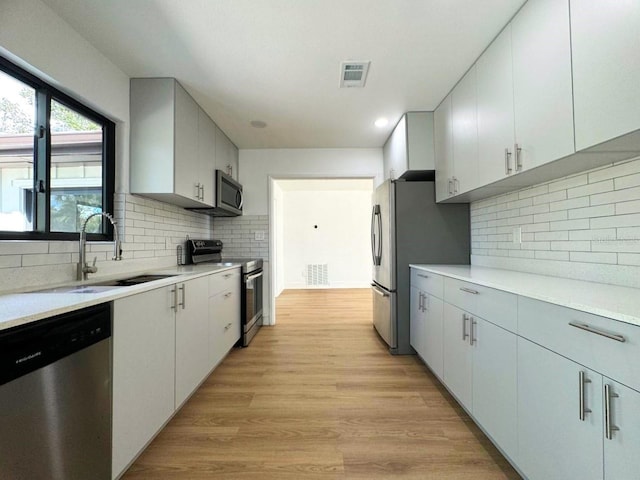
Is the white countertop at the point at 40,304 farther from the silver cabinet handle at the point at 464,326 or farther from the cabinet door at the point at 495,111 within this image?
the cabinet door at the point at 495,111

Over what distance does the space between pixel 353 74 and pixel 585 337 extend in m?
2.20

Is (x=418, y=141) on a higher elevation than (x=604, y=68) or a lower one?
higher

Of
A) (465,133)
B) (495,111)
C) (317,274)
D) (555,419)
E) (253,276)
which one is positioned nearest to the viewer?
(555,419)

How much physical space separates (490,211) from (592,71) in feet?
4.86

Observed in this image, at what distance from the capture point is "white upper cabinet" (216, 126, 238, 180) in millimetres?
3312

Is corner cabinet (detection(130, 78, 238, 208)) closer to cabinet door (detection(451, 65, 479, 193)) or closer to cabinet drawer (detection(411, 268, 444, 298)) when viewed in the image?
cabinet drawer (detection(411, 268, 444, 298))

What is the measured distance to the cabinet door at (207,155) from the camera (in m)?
2.83

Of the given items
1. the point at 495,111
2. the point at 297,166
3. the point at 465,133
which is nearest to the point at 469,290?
the point at 495,111

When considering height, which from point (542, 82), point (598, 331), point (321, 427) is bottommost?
point (321, 427)

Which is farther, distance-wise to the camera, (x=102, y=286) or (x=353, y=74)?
(x=353, y=74)

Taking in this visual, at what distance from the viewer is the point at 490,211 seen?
257 centimetres

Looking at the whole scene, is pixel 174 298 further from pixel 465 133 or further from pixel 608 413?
pixel 465 133

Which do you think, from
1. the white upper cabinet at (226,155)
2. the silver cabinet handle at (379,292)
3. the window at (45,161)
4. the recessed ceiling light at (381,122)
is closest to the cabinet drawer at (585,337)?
the silver cabinet handle at (379,292)

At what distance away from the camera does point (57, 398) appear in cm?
101
